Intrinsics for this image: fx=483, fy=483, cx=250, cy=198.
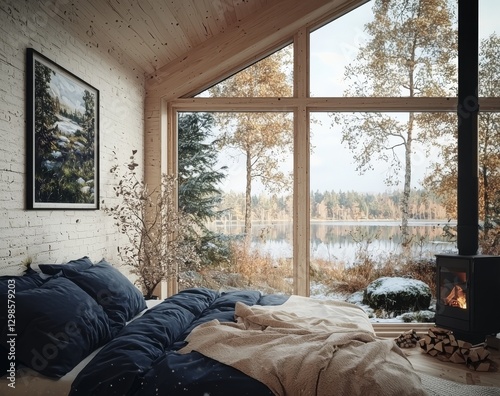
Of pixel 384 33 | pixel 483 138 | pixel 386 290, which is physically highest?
pixel 384 33

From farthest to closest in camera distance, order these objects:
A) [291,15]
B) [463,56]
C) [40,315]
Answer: [291,15] < [463,56] < [40,315]

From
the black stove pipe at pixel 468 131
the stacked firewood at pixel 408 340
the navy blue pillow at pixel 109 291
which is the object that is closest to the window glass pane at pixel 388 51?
the black stove pipe at pixel 468 131

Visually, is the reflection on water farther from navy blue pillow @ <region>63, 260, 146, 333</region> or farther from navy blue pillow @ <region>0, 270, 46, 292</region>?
navy blue pillow @ <region>0, 270, 46, 292</region>

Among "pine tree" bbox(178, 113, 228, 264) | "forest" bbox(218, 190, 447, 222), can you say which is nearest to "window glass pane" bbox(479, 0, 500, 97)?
"forest" bbox(218, 190, 447, 222)

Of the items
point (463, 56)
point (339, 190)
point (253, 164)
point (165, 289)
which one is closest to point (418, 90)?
point (463, 56)

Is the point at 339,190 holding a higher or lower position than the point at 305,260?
higher

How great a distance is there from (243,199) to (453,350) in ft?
8.76

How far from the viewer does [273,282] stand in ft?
18.2

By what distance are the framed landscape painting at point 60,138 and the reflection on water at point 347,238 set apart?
77.7 inches

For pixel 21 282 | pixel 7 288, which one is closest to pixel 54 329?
pixel 7 288

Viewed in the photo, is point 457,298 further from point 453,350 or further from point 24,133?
point 24,133

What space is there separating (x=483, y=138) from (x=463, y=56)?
41.1 inches

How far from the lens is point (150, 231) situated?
5.23 metres

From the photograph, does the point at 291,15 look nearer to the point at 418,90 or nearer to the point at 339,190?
the point at 418,90
